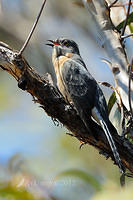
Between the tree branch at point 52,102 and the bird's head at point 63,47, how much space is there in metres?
1.79

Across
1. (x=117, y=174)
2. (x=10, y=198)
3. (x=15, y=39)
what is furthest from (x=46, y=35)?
(x=10, y=198)

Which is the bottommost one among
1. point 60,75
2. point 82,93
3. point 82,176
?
point 82,93

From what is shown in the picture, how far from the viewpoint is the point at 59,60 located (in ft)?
15.1

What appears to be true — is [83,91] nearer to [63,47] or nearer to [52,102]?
[52,102]

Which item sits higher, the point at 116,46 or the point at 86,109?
the point at 116,46

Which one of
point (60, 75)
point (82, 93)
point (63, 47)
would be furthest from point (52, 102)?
point (63, 47)

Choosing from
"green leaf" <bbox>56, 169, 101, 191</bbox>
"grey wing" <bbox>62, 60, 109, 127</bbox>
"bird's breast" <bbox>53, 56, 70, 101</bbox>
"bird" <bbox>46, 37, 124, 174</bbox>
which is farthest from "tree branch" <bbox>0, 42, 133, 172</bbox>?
"green leaf" <bbox>56, 169, 101, 191</bbox>

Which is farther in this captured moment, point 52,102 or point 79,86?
point 79,86

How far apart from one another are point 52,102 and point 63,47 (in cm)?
212

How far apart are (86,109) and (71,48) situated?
167 centimetres

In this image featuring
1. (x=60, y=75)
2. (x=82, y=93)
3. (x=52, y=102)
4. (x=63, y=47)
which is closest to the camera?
(x=52, y=102)

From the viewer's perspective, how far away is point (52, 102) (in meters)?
2.93

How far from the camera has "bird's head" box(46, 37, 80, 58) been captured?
484cm

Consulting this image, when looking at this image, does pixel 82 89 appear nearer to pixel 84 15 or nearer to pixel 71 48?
pixel 71 48
